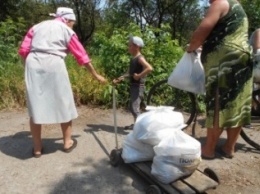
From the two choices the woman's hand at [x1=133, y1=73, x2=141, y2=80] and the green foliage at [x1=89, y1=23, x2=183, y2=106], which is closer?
the woman's hand at [x1=133, y1=73, x2=141, y2=80]

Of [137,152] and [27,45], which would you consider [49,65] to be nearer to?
[27,45]

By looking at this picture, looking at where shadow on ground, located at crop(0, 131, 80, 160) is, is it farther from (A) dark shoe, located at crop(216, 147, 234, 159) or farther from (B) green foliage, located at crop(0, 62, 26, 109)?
(A) dark shoe, located at crop(216, 147, 234, 159)

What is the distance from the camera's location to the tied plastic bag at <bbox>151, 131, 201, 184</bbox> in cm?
334

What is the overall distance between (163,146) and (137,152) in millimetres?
447

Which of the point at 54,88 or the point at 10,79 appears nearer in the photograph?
the point at 54,88

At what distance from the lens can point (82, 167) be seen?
13.4 feet

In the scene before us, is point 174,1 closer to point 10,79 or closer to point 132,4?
point 132,4

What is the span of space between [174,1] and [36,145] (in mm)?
27508

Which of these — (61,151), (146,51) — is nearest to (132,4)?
(146,51)

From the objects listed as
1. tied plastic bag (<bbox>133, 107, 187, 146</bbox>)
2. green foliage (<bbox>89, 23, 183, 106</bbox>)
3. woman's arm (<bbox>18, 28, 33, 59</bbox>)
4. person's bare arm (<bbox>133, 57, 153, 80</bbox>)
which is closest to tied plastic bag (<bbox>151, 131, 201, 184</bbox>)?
tied plastic bag (<bbox>133, 107, 187, 146</bbox>)

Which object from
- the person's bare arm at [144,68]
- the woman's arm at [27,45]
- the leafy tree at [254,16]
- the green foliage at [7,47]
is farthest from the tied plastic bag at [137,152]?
the leafy tree at [254,16]

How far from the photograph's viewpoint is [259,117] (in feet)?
18.2

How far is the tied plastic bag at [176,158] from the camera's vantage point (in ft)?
10.9

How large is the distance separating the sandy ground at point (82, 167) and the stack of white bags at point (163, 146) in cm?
30
